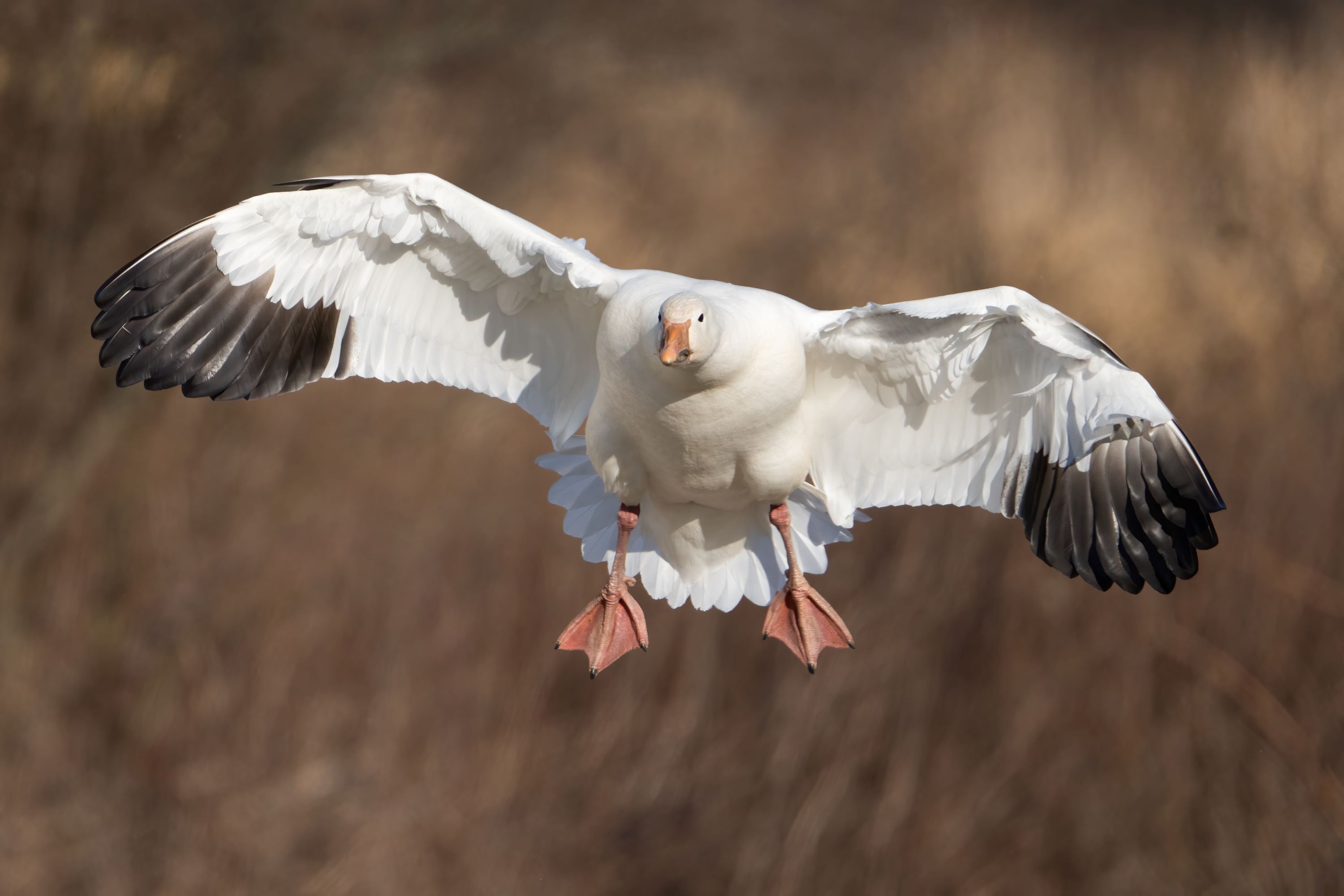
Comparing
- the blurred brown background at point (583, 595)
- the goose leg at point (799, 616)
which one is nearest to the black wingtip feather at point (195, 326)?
the goose leg at point (799, 616)

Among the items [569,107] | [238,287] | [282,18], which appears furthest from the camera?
[569,107]

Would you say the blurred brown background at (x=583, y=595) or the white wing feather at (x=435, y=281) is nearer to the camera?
the white wing feather at (x=435, y=281)

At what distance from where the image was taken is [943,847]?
7.98 metres

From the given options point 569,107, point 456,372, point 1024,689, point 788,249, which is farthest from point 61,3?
point 1024,689

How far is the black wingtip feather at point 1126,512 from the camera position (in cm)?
381

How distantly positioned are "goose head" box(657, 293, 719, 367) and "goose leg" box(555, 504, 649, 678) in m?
0.89

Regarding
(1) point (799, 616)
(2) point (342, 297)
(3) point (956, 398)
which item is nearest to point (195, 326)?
(2) point (342, 297)

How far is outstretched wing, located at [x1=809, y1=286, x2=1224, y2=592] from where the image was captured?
3578 millimetres

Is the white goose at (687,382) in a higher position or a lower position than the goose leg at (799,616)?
higher

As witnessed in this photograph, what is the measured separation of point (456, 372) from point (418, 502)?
4.28 meters

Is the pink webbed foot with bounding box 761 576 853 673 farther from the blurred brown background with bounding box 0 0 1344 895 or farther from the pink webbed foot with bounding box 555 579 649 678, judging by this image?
the blurred brown background with bounding box 0 0 1344 895

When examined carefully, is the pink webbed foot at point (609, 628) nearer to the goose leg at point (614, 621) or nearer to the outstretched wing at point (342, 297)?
the goose leg at point (614, 621)

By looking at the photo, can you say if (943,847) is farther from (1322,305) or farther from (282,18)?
(282,18)

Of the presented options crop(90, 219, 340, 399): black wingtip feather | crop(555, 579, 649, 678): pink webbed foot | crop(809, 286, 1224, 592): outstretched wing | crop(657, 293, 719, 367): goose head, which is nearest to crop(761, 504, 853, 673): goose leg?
crop(809, 286, 1224, 592): outstretched wing
